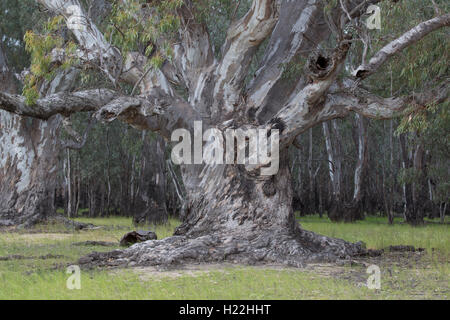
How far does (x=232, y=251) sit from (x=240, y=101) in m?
3.09

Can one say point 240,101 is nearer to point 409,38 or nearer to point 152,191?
point 409,38

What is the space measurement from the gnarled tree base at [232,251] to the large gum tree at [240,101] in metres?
0.02

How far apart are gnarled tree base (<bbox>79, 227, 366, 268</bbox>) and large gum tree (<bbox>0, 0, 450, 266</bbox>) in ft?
0.06

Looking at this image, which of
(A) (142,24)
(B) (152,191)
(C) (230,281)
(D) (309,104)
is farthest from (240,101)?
(B) (152,191)

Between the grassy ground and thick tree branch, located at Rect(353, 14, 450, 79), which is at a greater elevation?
thick tree branch, located at Rect(353, 14, 450, 79)

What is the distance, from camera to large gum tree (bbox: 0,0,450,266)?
9.04 meters

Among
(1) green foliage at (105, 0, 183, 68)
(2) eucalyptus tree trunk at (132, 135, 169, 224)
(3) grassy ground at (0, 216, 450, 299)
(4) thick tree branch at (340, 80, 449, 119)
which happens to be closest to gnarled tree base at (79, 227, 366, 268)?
(3) grassy ground at (0, 216, 450, 299)

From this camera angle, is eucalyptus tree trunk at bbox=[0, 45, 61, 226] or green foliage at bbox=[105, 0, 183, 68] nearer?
green foliage at bbox=[105, 0, 183, 68]

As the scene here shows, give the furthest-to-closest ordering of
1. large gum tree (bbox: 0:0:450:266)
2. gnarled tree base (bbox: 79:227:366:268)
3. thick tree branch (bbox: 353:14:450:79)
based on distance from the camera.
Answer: large gum tree (bbox: 0:0:450:266) < thick tree branch (bbox: 353:14:450:79) < gnarled tree base (bbox: 79:227:366:268)

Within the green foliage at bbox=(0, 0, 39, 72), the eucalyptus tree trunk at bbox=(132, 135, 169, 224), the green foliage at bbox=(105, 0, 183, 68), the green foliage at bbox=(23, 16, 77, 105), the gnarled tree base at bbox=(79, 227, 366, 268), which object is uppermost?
the green foliage at bbox=(0, 0, 39, 72)

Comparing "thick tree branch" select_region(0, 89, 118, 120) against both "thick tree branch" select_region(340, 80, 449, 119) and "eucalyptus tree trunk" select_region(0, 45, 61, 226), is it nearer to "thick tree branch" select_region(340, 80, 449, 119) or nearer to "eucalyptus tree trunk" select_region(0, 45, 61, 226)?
"thick tree branch" select_region(340, 80, 449, 119)

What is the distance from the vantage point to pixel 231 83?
10.9 meters

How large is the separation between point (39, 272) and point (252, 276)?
2.72 m
